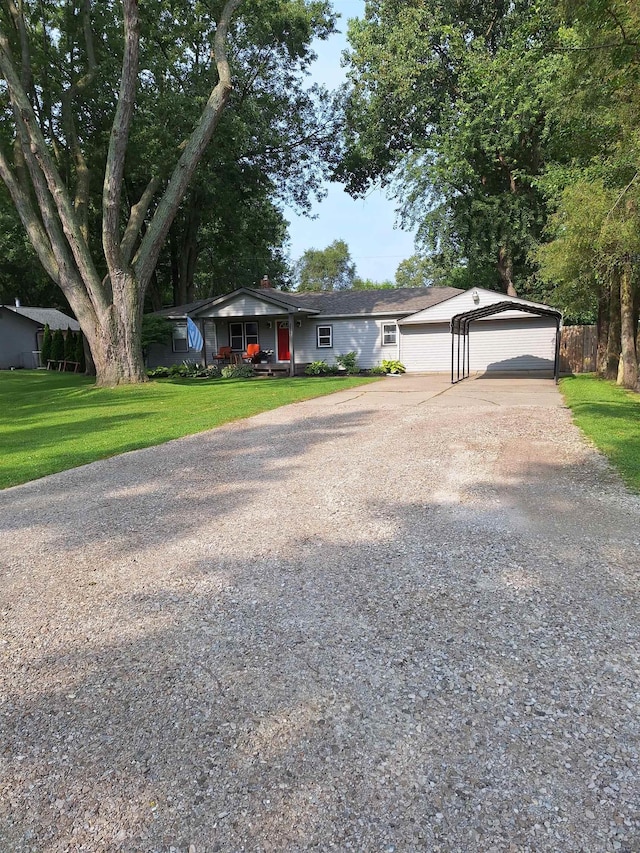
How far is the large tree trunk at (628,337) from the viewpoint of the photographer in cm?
1352

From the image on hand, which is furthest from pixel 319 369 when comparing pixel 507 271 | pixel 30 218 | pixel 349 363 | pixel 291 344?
pixel 30 218

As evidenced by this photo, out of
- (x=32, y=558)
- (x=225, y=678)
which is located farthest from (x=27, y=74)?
(x=225, y=678)

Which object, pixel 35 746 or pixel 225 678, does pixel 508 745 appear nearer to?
pixel 225 678

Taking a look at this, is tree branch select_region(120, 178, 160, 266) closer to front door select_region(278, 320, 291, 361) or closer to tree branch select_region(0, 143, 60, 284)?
tree branch select_region(0, 143, 60, 284)

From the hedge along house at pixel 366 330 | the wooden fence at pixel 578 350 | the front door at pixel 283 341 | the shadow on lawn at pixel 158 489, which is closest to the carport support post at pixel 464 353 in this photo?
the hedge along house at pixel 366 330

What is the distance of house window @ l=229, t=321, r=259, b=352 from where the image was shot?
2438 centimetres

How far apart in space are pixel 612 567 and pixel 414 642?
1626 millimetres

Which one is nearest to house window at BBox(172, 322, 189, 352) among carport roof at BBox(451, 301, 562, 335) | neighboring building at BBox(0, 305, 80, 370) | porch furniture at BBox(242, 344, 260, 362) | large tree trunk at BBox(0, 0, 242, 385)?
porch furniture at BBox(242, 344, 260, 362)

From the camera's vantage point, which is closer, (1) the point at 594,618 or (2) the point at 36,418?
(1) the point at 594,618

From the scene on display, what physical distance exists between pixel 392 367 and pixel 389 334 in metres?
1.94

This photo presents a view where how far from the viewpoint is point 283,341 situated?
24.2 m

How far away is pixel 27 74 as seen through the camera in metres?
16.6

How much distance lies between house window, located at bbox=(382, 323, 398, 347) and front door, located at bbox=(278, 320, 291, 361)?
4.17 m

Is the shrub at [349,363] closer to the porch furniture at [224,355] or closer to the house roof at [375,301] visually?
the house roof at [375,301]
